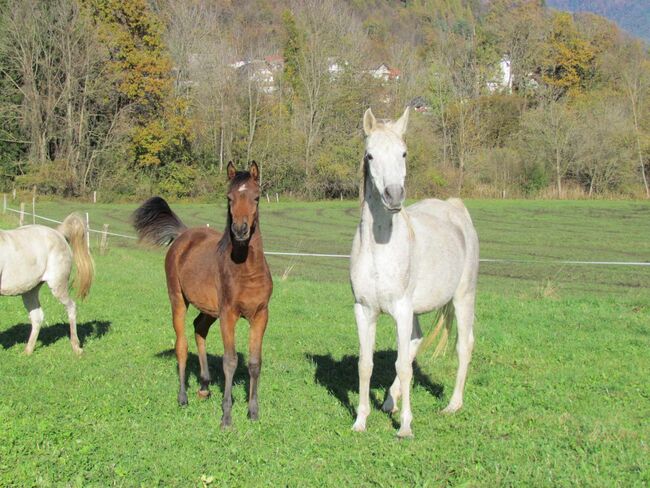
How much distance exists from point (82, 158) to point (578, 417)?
48901 millimetres

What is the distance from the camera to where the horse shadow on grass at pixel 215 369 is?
7.91 metres

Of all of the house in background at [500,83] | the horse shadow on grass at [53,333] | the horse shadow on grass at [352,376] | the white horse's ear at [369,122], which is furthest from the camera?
the house in background at [500,83]

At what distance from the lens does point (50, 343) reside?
9961 millimetres

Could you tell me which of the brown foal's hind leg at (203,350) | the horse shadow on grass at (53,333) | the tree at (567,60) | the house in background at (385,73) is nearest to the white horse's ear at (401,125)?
the brown foal's hind leg at (203,350)

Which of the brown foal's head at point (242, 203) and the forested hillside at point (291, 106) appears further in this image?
the forested hillside at point (291, 106)

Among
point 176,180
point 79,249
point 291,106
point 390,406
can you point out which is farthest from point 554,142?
point 390,406

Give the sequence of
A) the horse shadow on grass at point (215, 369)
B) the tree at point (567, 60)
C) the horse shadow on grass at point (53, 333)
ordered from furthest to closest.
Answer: the tree at point (567, 60)
the horse shadow on grass at point (53, 333)
the horse shadow on grass at point (215, 369)

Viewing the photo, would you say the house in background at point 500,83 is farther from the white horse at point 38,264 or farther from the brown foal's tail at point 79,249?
the white horse at point 38,264

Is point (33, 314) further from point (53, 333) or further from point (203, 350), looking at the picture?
point (203, 350)

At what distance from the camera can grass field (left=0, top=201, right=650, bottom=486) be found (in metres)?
5.14

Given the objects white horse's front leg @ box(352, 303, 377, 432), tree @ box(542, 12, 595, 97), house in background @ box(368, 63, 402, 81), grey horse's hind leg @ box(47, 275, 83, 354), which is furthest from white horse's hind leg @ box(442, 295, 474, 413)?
tree @ box(542, 12, 595, 97)

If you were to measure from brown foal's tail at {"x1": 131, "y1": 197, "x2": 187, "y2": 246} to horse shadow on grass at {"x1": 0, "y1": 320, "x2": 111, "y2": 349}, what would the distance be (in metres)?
2.40

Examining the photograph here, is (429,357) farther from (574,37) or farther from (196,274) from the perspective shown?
(574,37)

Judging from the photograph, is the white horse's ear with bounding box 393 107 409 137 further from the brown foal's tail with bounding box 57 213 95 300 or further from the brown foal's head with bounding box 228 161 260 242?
the brown foal's tail with bounding box 57 213 95 300
